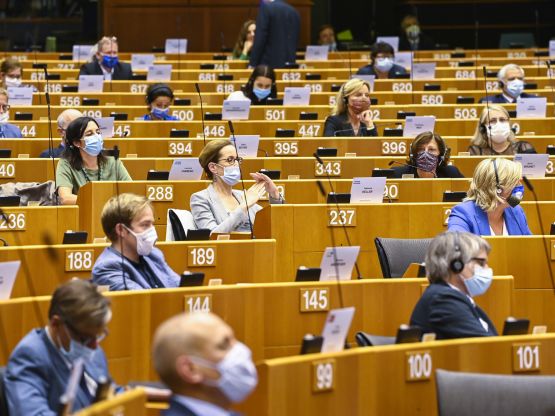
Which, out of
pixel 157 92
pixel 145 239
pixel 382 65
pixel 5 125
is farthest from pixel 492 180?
pixel 382 65

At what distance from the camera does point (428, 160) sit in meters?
7.89

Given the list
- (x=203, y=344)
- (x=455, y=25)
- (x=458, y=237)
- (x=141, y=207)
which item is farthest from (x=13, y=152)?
(x=455, y=25)

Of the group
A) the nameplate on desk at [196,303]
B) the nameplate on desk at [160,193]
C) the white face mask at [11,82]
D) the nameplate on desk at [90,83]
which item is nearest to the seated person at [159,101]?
the nameplate on desk at [90,83]

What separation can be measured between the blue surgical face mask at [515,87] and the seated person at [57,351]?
7609 millimetres

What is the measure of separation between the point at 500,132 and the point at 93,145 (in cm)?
284

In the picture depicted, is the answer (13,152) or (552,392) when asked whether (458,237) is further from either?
(13,152)

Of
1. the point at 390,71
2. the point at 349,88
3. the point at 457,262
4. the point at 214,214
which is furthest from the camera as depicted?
the point at 390,71

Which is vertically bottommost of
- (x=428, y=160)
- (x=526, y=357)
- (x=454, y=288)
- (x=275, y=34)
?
(x=526, y=357)

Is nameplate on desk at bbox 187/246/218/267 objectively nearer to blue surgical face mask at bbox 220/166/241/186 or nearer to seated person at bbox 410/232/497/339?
blue surgical face mask at bbox 220/166/241/186

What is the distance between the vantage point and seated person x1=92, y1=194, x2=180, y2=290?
5180 millimetres

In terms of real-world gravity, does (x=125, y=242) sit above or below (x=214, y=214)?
below

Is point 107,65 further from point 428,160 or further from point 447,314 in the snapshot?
point 447,314

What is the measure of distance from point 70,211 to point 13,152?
2.35 m

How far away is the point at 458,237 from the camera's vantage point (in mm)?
4980
